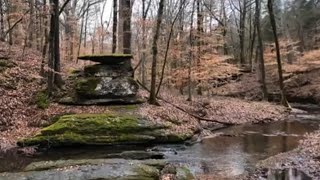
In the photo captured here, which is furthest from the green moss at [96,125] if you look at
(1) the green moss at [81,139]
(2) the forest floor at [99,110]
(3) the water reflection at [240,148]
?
(3) the water reflection at [240,148]

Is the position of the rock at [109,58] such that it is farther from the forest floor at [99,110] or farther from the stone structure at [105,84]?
the forest floor at [99,110]

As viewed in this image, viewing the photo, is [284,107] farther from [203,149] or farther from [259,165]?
[259,165]

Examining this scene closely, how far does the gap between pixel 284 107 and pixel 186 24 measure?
11.1 meters

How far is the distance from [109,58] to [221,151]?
8.28 meters

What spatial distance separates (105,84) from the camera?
20.1m

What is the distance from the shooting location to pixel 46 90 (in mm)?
20656

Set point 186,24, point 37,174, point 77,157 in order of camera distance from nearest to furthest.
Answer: point 37,174
point 77,157
point 186,24

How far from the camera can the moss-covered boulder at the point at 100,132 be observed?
15.9m

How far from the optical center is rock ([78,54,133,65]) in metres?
20.0

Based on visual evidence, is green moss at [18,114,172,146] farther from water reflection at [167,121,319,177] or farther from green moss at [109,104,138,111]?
water reflection at [167,121,319,177]

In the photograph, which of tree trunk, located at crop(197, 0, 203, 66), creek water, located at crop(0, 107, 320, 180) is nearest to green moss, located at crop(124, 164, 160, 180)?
creek water, located at crop(0, 107, 320, 180)

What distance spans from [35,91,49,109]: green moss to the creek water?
13.7 ft

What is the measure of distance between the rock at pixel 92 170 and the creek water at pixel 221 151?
72.1 inches

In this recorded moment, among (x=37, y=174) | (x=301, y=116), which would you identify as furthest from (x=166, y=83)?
(x=37, y=174)
